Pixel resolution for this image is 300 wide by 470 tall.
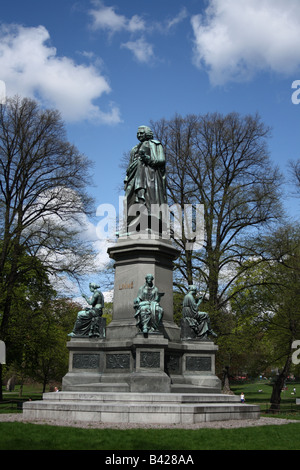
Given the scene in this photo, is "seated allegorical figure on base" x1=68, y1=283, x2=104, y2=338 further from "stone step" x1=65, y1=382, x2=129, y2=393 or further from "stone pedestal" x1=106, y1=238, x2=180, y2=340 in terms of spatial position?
"stone step" x1=65, y1=382, x2=129, y2=393

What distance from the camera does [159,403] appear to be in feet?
40.4

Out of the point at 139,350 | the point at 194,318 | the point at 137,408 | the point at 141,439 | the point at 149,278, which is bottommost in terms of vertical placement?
the point at 141,439

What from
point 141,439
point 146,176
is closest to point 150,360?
point 141,439

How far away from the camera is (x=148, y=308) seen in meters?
13.9

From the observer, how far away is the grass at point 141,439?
8237mm

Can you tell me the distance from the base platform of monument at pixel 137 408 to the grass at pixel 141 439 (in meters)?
1.28

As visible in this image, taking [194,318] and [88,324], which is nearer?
[88,324]

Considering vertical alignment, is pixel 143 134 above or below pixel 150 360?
above

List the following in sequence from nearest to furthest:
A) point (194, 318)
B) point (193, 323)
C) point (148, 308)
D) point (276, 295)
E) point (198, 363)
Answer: point (148, 308) < point (198, 363) < point (193, 323) < point (194, 318) < point (276, 295)

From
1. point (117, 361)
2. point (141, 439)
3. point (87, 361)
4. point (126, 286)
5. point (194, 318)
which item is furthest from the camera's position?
point (194, 318)

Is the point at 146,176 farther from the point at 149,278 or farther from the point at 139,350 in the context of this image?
the point at 139,350

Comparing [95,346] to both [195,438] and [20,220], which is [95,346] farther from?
[20,220]

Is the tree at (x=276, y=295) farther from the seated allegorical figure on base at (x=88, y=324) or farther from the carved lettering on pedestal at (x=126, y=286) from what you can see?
the seated allegorical figure on base at (x=88, y=324)

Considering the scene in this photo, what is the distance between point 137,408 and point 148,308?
2.99 metres
